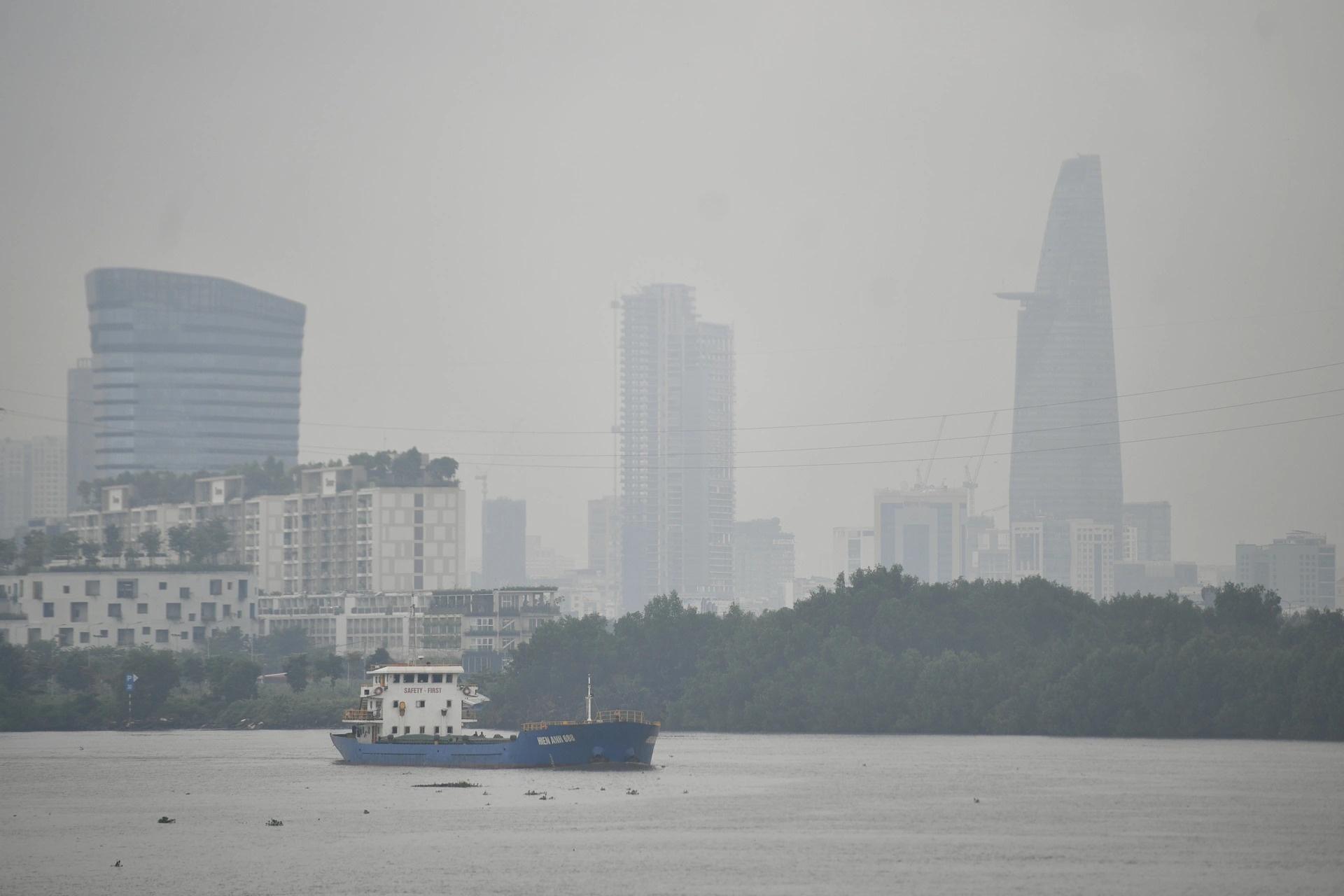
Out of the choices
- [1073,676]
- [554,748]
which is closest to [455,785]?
[554,748]

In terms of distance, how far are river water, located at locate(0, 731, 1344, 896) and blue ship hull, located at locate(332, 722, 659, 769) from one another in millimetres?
1326

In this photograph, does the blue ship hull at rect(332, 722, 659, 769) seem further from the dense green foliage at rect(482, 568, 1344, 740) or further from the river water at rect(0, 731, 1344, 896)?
the dense green foliage at rect(482, 568, 1344, 740)

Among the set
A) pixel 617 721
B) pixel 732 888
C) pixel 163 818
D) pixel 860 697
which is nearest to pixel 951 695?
pixel 860 697

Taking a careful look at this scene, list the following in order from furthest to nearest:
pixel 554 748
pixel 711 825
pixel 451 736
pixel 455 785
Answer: pixel 451 736 → pixel 554 748 → pixel 455 785 → pixel 711 825

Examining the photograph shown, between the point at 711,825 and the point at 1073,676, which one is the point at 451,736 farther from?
the point at 1073,676

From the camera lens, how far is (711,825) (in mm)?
104438

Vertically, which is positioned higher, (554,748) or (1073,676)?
(1073,676)

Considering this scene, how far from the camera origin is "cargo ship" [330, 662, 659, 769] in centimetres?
13700

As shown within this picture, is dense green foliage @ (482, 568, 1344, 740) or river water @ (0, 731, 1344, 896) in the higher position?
dense green foliage @ (482, 568, 1344, 740)

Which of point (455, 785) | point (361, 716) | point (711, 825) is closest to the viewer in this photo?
point (711, 825)

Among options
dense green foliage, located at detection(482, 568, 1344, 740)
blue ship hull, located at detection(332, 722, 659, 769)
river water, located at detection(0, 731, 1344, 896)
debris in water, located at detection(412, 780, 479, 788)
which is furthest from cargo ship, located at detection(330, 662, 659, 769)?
dense green foliage, located at detection(482, 568, 1344, 740)

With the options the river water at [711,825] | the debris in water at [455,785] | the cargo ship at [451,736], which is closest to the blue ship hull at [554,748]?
the cargo ship at [451,736]

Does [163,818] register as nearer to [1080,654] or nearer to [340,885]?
[340,885]

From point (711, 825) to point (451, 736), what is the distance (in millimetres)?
41130
